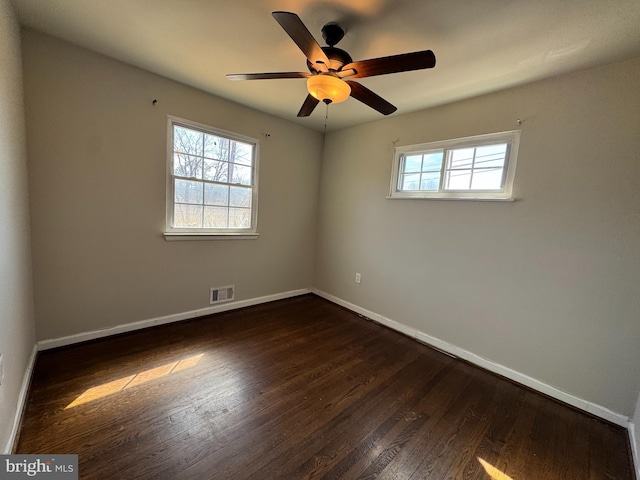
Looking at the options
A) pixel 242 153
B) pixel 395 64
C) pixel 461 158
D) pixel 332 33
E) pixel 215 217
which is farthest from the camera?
pixel 242 153

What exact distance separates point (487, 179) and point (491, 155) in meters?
0.21

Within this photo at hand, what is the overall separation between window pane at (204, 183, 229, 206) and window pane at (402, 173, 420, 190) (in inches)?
80.5

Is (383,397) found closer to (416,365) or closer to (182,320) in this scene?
(416,365)

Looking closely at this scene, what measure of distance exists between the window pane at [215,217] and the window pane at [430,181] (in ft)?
7.38

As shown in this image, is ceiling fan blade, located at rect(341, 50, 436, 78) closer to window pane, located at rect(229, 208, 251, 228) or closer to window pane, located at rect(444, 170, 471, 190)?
window pane, located at rect(444, 170, 471, 190)

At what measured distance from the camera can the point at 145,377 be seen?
1912 mm

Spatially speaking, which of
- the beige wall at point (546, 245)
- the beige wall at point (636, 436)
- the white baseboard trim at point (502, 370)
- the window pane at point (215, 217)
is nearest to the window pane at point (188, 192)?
the window pane at point (215, 217)

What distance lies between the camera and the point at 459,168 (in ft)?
8.36

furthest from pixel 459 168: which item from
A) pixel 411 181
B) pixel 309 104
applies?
pixel 309 104

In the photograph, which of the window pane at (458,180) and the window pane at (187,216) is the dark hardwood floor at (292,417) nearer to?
the window pane at (187,216)

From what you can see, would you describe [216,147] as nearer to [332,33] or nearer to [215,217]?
[215,217]

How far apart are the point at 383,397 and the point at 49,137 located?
10.4ft

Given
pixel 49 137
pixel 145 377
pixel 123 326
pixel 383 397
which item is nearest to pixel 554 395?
pixel 383 397

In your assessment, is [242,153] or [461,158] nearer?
[461,158]
